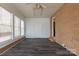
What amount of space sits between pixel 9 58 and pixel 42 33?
12476 millimetres

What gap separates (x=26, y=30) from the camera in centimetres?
1441

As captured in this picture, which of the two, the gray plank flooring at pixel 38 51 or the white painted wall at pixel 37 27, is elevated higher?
the white painted wall at pixel 37 27

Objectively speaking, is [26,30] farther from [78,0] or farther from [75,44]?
[78,0]

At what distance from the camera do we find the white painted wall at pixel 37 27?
46.9ft

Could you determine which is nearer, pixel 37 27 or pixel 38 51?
pixel 38 51

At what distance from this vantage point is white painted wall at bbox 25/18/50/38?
1430 cm

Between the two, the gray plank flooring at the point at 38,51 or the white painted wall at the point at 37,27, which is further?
the white painted wall at the point at 37,27

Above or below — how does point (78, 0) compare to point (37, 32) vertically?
above

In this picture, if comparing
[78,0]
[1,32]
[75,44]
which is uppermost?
[78,0]

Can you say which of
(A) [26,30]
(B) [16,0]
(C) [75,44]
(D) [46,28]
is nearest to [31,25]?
(A) [26,30]

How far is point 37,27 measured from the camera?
14398 mm

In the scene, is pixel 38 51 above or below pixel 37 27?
below

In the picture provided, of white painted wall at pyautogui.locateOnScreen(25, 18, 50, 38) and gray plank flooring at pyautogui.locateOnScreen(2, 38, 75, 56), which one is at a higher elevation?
white painted wall at pyautogui.locateOnScreen(25, 18, 50, 38)

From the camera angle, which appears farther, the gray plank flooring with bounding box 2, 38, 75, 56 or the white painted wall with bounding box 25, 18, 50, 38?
the white painted wall with bounding box 25, 18, 50, 38
